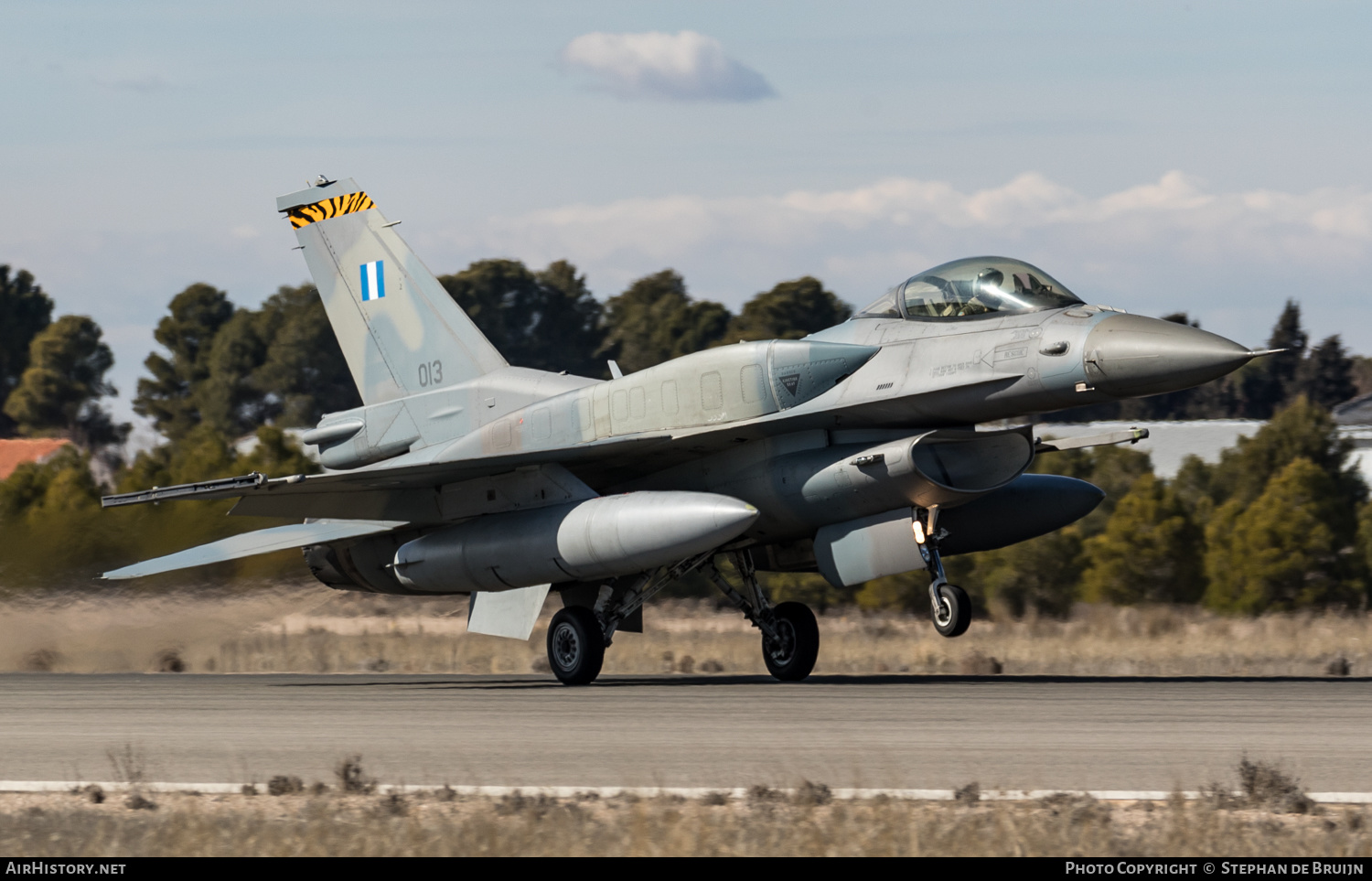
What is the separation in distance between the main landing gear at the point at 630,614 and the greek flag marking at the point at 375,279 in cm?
549

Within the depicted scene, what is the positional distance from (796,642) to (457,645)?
882cm

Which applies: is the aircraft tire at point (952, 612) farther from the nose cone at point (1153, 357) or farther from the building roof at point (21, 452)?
the building roof at point (21, 452)

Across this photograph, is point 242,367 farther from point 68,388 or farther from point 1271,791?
point 1271,791

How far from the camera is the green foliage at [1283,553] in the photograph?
1425 inches

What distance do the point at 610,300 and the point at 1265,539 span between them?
6086 centimetres

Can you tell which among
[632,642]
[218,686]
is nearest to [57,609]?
[218,686]

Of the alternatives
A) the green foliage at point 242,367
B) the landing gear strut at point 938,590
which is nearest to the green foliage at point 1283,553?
the landing gear strut at point 938,590

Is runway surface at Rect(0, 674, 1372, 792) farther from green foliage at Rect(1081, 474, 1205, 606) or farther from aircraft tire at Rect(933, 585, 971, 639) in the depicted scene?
green foliage at Rect(1081, 474, 1205, 606)

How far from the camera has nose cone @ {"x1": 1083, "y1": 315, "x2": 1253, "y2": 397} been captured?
551 inches

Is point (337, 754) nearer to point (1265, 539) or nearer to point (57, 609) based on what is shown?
point (57, 609)

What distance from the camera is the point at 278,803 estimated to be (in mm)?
8414

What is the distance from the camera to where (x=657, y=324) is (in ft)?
281

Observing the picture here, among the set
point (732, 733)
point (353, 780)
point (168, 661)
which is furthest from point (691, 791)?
point (168, 661)

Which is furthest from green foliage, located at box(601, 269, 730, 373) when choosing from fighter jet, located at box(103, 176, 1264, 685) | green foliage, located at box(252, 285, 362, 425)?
fighter jet, located at box(103, 176, 1264, 685)
